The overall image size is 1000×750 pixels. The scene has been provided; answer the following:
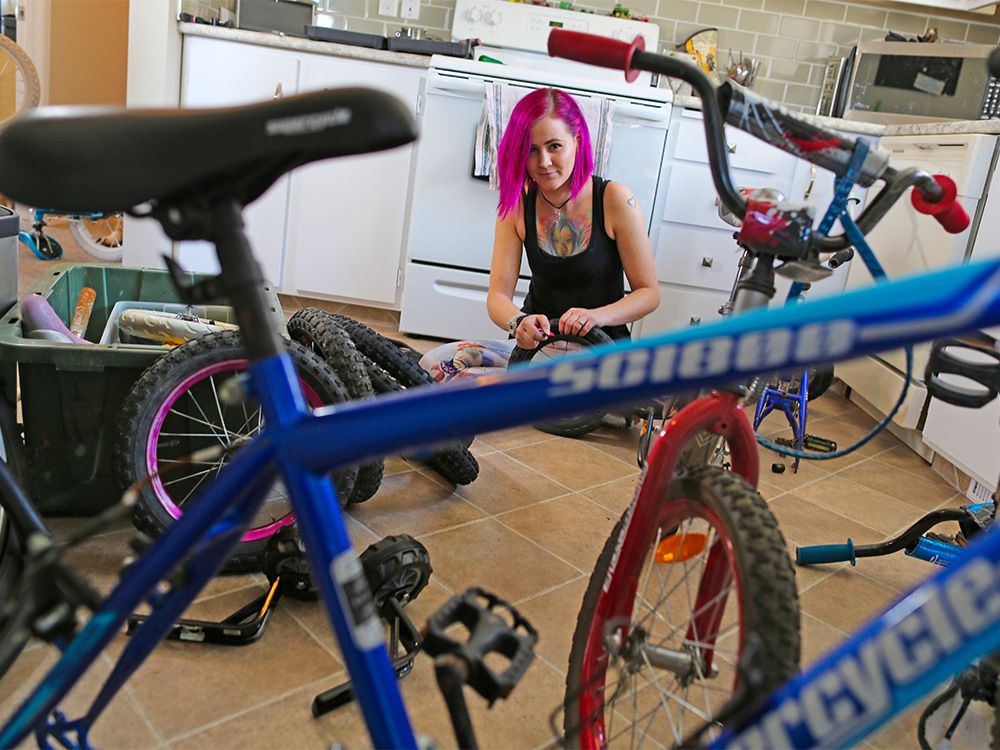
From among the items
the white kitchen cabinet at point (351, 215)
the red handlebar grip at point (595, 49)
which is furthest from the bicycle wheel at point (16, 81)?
the red handlebar grip at point (595, 49)

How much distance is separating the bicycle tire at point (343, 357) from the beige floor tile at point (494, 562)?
0.16 meters

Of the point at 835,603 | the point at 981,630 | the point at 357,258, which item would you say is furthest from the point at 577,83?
the point at 981,630

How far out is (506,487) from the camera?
1.92 metres

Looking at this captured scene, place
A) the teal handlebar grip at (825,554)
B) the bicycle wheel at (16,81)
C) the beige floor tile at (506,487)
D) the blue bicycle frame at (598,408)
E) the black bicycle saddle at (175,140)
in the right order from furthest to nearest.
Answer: the bicycle wheel at (16,81)
the beige floor tile at (506,487)
the teal handlebar grip at (825,554)
the black bicycle saddle at (175,140)
the blue bicycle frame at (598,408)

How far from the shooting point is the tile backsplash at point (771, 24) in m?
3.68

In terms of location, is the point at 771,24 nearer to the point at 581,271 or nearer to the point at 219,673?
the point at 581,271

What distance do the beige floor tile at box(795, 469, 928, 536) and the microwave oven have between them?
67.9 inches

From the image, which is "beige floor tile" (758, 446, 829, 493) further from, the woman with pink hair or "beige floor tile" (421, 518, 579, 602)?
"beige floor tile" (421, 518, 579, 602)

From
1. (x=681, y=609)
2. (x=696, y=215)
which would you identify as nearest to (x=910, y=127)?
(x=696, y=215)

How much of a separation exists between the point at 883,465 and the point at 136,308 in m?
2.12

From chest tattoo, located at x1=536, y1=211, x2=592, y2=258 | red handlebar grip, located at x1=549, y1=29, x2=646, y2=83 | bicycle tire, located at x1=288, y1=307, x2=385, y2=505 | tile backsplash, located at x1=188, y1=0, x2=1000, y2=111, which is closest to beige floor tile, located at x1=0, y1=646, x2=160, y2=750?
bicycle tire, located at x1=288, y1=307, x2=385, y2=505

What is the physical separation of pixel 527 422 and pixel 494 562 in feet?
3.30

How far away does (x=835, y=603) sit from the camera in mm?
1561

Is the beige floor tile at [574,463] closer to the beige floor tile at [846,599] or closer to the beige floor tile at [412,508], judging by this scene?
the beige floor tile at [412,508]
